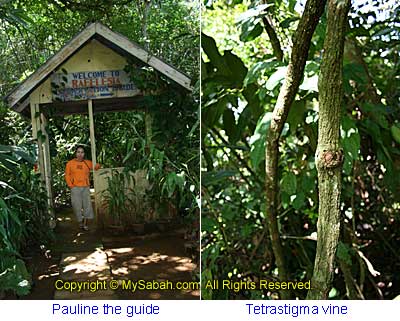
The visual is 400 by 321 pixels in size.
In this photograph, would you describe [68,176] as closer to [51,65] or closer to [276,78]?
[51,65]

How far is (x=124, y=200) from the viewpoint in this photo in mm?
799

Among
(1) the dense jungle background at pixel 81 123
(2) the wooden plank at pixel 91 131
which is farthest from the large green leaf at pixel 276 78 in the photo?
(2) the wooden plank at pixel 91 131

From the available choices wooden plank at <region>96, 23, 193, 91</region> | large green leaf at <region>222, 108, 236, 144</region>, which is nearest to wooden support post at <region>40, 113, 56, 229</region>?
wooden plank at <region>96, 23, 193, 91</region>

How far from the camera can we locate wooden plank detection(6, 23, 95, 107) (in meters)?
0.76

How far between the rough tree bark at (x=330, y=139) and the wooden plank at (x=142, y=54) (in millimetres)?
233

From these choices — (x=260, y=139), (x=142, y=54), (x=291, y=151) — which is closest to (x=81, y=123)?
(x=142, y=54)

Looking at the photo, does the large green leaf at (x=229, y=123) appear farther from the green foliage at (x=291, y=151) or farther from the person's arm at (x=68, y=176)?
the person's arm at (x=68, y=176)

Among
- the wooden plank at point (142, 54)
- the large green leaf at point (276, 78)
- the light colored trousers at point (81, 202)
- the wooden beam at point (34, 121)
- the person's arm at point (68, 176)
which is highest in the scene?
the wooden plank at point (142, 54)

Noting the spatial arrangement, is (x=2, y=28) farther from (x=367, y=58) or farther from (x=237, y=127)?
(x=367, y=58)

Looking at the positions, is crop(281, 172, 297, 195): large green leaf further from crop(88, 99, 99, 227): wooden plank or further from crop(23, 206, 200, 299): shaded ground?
crop(88, 99, 99, 227): wooden plank

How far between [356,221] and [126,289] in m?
0.44

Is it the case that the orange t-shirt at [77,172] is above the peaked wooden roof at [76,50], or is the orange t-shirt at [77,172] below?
below

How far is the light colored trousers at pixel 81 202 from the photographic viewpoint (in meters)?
0.79

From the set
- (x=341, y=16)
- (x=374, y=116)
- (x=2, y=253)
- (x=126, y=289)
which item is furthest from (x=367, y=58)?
(x=2, y=253)
